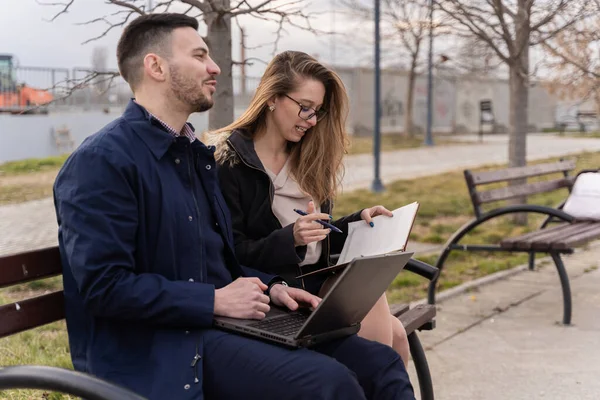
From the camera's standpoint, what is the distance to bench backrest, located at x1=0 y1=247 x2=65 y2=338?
2385mm

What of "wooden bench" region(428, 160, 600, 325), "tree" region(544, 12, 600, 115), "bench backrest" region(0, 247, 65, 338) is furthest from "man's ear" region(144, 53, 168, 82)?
"tree" region(544, 12, 600, 115)

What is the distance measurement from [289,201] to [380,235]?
42cm

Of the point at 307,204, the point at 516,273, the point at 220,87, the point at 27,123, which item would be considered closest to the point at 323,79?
the point at 307,204

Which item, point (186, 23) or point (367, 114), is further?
point (367, 114)

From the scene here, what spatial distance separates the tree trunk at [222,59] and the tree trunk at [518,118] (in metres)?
4.45

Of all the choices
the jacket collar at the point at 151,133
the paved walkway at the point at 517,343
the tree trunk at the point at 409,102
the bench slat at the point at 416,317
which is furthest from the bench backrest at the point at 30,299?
the tree trunk at the point at 409,102

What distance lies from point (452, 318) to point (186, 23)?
3.25m

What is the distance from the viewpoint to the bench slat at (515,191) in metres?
5.77

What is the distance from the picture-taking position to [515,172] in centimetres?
630

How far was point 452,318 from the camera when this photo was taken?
16.9 ft

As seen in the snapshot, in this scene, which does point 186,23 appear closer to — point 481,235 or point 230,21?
point 230,21

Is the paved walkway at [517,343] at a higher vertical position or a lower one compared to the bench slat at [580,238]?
lower

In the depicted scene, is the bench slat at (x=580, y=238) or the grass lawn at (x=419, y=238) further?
the bench slat at (x=580, y=238)

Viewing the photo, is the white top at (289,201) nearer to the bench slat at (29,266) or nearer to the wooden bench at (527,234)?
the bench slat at (29,266)
